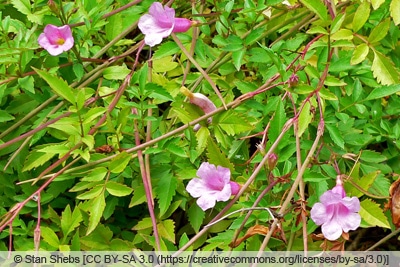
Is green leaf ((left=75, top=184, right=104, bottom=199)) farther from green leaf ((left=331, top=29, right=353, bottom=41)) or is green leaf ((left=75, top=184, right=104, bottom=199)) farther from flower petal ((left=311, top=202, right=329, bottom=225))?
green leaf ((left=331, top=29, right=353, bottom=41))

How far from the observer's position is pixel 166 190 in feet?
3.57

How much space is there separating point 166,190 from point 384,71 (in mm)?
468

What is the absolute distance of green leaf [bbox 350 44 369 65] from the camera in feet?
3.56

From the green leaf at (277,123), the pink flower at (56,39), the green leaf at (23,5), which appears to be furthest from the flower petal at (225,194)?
the green leaf at (23,5)

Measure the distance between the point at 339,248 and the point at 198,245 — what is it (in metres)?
0.29

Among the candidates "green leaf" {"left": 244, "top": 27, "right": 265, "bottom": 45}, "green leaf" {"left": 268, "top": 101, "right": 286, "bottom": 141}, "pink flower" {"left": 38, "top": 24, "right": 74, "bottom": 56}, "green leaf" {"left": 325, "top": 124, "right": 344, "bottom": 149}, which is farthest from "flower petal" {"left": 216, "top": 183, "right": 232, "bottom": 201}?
"pink flower" {"left": 38, "top": 24, "right": 74, "bottom": 56}

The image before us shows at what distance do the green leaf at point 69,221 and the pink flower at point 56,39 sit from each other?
0.31 meters

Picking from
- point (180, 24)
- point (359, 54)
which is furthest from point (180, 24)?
point (359, 54)

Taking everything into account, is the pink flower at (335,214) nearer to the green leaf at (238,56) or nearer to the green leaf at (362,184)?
the green leaf at (362,184)

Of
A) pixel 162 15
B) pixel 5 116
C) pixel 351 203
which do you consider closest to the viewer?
pixel 351 203

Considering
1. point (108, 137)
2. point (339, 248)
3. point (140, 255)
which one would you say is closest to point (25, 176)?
point (108, 137)

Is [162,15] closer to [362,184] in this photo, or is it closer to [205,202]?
[205,202]

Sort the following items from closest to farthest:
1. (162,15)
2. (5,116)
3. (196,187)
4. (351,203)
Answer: (351,203)
(196,187)
(162,15)
(5,116)

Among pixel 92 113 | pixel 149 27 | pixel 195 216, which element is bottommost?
pixel 195 216
